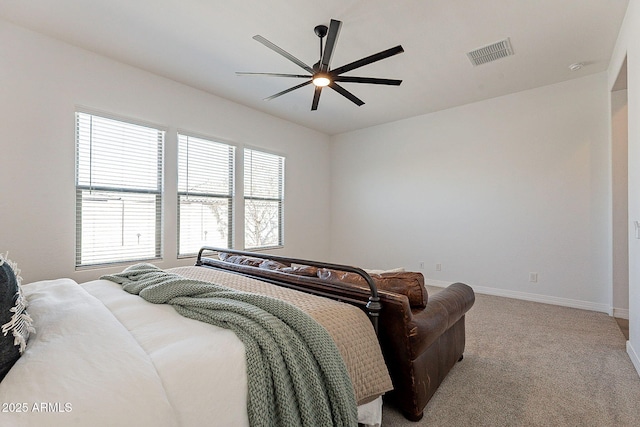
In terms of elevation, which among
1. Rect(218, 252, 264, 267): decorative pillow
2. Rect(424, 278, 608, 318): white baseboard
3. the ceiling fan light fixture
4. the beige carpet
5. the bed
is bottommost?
the beige carpet

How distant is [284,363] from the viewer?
1.07 m

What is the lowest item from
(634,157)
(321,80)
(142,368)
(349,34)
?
(142,368)

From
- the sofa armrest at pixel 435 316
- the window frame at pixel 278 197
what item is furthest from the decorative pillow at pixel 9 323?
the window frame at pixel 278 197

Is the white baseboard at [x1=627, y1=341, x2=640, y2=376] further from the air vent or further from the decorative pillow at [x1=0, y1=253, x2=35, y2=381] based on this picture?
the decorative pillow at [x1=0, y1=253, x2=35, y2=381]

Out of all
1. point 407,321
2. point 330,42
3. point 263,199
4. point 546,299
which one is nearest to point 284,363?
point 407,321

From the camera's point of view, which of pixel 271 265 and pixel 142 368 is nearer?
pixel 142 368

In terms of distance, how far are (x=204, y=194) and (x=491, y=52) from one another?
3.95 meters

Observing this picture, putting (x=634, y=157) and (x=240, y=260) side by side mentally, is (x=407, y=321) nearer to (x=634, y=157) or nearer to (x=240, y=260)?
(x=240, y=260)

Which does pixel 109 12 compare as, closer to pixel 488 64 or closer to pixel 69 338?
pixel 69 338

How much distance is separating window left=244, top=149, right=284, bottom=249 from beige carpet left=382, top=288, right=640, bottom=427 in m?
3.28

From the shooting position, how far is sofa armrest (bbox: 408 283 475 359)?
1.53 m

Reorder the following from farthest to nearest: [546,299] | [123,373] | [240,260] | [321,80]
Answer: [546,299] < [321,80] < [240,260] < [123,373]

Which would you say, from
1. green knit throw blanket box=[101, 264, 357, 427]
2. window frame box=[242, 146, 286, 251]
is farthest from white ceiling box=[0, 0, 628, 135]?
green knit throw blanket box=[101, 264, 357, 427]

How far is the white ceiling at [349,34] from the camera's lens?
2516 mm
